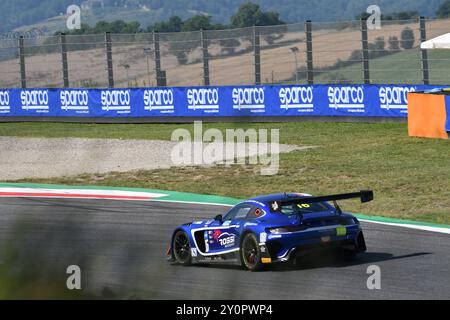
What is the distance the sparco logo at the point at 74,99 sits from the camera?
33.3 meters

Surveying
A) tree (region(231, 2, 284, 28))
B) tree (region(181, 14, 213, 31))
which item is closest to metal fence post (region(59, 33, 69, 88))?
tree (region(181, 14, 213, 31))

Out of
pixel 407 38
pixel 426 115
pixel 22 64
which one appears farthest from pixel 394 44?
pixel 22 64

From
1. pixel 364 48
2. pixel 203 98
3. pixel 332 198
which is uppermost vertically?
pixel 364 48

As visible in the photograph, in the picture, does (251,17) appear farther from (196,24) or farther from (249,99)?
(249,99)

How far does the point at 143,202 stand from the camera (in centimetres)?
1812

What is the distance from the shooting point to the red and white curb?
61.7 feet

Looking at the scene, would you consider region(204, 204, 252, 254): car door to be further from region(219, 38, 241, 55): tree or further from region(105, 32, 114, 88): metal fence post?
region(105, 32, 114, 88): metal fence post

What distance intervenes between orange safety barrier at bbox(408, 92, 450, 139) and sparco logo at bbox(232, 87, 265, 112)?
6392 mm

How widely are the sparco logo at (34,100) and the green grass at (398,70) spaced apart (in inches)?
438

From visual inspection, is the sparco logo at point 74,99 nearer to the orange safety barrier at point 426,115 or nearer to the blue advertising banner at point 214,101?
the blue advertising banner at point 214,101

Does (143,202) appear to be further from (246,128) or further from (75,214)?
(75,214)

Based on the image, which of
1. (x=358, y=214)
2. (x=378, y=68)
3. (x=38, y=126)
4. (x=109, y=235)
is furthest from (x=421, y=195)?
(x=38, y=126)

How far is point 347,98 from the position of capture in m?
27.5

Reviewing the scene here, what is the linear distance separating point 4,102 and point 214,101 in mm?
10075
